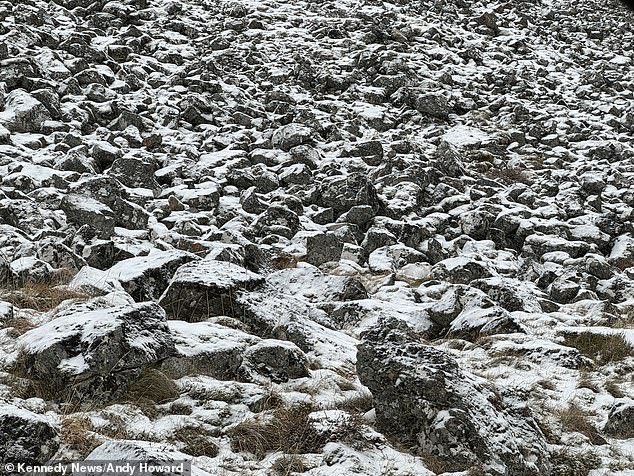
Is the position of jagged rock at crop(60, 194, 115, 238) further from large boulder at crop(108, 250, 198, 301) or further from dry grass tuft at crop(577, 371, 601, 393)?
dry grass tuft at crop(577, 371, 601, 393)

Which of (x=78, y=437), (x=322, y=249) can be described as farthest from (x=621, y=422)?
(x=322, y=249)

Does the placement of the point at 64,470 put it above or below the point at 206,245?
above

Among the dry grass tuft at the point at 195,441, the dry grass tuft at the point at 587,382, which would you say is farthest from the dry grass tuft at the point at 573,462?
the dry grass tuft at the point at 195,441

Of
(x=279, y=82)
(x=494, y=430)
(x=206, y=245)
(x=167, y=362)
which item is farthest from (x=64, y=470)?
(x=279, y=82)

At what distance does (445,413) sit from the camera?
15.2 ft

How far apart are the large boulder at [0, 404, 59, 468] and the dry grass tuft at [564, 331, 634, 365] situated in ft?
17.6

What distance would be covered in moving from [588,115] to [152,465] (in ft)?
53.4

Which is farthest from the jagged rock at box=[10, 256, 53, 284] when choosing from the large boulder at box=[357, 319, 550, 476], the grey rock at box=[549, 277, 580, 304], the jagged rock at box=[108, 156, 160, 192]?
the grey rock at box=[549, 277, 580, 304]

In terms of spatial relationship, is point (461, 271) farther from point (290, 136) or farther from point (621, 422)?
point (290, 136)

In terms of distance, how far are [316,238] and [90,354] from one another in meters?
5.43

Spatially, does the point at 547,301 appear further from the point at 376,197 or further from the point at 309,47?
the point at 309,47

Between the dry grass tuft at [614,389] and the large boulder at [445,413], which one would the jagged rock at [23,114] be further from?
the dry grass tuft at [614,389]

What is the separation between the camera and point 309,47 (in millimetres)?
19203

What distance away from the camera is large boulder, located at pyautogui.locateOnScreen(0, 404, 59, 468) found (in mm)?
3590
